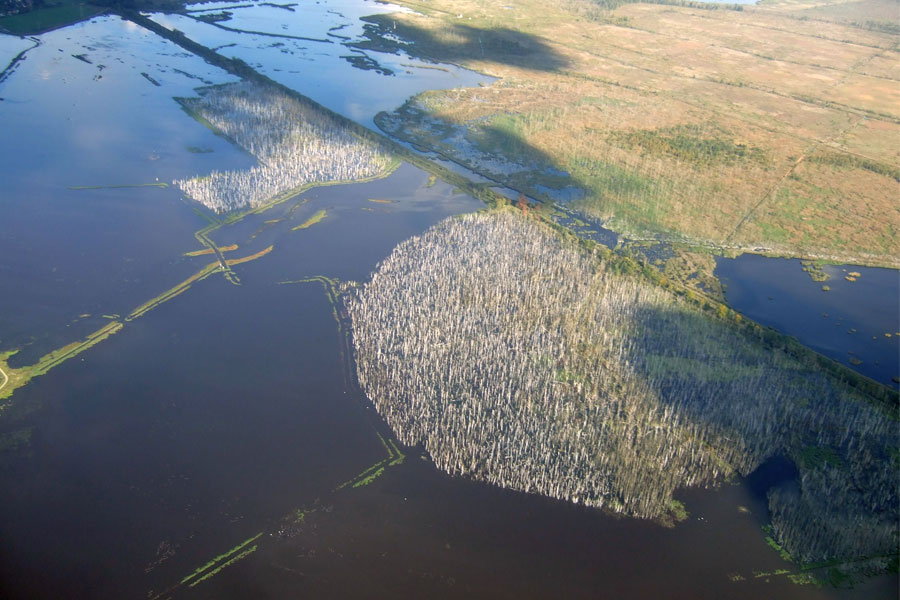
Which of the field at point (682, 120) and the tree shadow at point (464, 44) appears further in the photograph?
the tree shadow at point (464, 44)

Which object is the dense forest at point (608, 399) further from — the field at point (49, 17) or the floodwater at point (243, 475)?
the field at point (49, 17)

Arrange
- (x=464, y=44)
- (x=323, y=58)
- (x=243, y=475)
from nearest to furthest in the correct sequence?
(x=243, y=475), (x=323, y=58), (x=464, y=44)

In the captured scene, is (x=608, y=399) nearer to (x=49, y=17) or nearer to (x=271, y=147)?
(x=271, y=147)

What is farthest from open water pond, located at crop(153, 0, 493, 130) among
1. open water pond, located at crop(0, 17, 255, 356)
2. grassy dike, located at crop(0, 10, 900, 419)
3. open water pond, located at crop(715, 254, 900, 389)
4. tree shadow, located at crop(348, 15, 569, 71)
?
open water pond, located at crop(715, 254, 900, 389)

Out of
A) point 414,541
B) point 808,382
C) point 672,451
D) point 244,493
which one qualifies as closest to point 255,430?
point 244,493

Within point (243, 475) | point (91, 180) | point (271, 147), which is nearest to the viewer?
point (243, 475)

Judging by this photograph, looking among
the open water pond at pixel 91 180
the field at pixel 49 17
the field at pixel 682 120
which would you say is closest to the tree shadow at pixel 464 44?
the field at pixel 682 120

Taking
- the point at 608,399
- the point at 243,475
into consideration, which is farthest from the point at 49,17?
the point at 608,399
